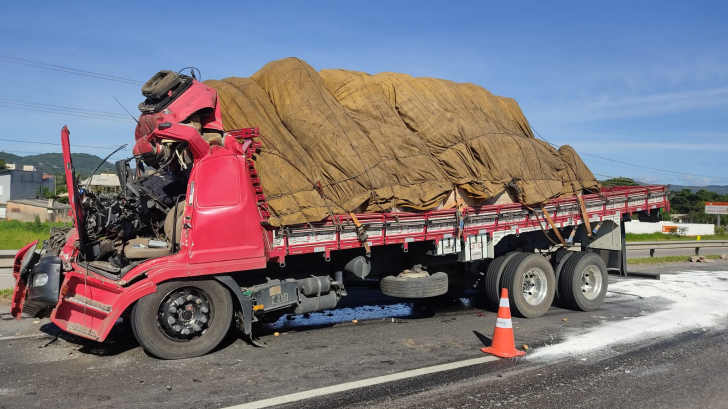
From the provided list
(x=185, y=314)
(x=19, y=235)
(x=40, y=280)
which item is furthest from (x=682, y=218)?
(x=40, y=280)

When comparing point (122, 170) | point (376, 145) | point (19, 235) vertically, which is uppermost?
point (376, 145)

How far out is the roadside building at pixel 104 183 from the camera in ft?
23.6

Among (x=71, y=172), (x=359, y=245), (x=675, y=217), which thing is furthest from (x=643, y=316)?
(x=675, y=217)

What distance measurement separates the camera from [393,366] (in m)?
6.10

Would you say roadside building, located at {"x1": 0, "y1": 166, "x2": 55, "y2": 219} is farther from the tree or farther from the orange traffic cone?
the orange traffic cone

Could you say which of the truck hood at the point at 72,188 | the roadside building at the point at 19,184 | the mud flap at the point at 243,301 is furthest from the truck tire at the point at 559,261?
the roadside building at the point at 19,184

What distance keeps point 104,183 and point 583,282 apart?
7735 mm

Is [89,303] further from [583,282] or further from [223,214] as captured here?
[583,282]

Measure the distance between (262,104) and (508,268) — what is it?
4.54 metres

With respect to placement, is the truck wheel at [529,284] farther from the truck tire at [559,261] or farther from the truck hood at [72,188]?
the truck hood at [72,188]

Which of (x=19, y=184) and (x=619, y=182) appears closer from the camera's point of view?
(x=619, y=182)

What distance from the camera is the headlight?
6.46m

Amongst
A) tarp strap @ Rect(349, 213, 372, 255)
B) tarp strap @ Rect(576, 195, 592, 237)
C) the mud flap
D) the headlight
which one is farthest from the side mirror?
tarp strap @ Rect(576, 195, 592, 237)

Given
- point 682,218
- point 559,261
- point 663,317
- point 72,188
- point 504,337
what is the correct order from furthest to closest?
point 682,218
point 559,261
point 663,317
point 504,337
point 72,188
